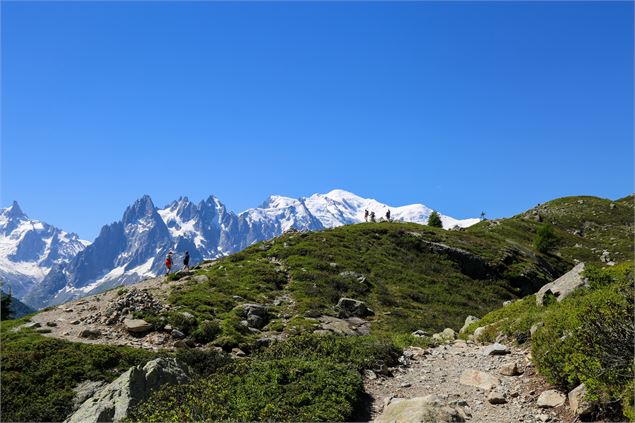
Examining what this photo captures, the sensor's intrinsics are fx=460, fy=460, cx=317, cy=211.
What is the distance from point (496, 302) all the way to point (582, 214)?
280 feet

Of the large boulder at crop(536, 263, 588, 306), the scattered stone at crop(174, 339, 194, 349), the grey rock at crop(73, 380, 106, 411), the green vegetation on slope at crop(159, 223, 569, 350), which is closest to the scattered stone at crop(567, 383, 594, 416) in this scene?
the large boulder at crop(536, 263, 588, 306)

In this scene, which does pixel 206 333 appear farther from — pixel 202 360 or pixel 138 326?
pixel 202 360

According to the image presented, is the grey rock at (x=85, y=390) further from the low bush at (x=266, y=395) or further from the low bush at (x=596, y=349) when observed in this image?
the low bush at (x=596, y=349)

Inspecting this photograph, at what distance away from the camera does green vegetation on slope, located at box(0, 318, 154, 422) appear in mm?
18938

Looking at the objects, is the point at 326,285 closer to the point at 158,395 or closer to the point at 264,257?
the point at 264,257

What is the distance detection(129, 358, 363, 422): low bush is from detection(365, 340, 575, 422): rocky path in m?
1.21

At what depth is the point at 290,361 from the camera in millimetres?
15828

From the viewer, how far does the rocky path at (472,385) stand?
1216cm

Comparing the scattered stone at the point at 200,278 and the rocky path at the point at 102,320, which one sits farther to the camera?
the scattered stone at the point at 200,278

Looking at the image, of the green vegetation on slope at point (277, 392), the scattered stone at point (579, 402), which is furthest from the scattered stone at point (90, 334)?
the scattered stone at point (579, 402)

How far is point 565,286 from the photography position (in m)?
20.5

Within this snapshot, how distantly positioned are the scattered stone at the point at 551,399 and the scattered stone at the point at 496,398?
97 cm

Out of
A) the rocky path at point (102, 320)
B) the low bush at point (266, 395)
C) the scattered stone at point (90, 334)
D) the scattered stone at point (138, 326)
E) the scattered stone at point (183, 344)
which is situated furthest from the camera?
the scattered stone at point (138, 326)

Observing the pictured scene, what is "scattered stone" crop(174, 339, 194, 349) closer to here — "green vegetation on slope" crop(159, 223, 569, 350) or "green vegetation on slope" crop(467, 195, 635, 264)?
"green vegetation on slope" crop(159, 223, 569, 350)
